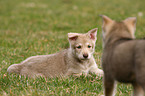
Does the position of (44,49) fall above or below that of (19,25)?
below

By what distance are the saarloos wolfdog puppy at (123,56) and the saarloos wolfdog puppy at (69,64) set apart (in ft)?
7.17

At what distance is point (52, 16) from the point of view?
1409cm

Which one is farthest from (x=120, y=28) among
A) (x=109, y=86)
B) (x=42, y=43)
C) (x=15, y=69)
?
(x=42, y=43)

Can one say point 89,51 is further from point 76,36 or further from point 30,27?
point 30,27

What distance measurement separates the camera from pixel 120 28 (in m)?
3.44

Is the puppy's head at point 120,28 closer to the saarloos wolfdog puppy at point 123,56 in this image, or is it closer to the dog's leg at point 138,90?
the saarloos wolfdog puppy at point 123,56

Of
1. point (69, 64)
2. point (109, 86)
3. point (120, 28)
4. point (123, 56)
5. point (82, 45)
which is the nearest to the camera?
point (123, 56)

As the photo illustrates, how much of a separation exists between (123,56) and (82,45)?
2.93 metres

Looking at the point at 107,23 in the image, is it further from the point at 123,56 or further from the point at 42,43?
the point at 42,43

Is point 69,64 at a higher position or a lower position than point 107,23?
lower

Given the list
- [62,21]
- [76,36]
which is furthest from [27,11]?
[76,36]

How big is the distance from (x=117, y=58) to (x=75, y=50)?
292cm

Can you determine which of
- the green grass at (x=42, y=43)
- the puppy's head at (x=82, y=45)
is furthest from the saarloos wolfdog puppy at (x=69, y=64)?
the green grass at (x=42, y=43)

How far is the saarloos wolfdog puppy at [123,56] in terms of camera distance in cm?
271
